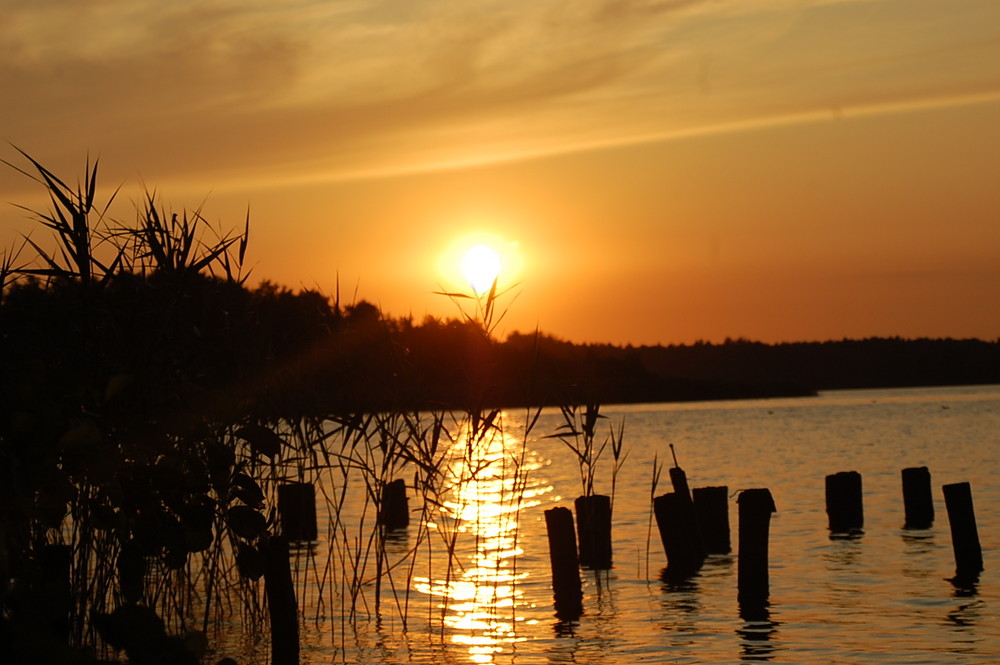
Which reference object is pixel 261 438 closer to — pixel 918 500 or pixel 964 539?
pixel 964 539

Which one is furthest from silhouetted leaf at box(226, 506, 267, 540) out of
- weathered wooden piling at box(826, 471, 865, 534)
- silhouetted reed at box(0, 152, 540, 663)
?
weathered wooden piling at box(826, 471, 865, 534)

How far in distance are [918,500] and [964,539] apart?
4.75 m

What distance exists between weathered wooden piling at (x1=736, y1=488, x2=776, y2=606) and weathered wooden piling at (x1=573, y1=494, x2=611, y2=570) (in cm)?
188

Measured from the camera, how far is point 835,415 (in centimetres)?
7769

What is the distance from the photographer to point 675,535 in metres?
14.7

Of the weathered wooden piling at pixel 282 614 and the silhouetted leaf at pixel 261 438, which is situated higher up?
the silhouetted leaf at pixel 261 438

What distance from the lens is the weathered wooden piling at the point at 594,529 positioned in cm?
1412

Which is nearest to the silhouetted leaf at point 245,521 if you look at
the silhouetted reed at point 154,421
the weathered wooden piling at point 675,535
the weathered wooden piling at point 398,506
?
the silhouetted reed at point 154,421

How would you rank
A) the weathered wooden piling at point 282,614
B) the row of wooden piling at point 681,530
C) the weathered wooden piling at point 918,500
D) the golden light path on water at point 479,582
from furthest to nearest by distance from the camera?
the weathered wooden piling at point 918,500 < the golden light path on water at point 479,582 < the row of wooden piling at point 681,530 < the weathered wooden piling at point 282,614

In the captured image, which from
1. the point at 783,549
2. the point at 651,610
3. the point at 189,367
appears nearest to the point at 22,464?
the point at 189,367

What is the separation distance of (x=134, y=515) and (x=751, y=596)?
8771 mm

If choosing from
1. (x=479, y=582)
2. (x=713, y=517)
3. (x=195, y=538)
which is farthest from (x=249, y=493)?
(x=713, y=517)

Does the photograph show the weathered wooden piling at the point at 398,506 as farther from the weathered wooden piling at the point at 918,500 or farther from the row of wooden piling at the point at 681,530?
the weathered wooden piling at the point at 918,500

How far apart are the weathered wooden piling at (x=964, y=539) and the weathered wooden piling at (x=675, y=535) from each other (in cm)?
335
